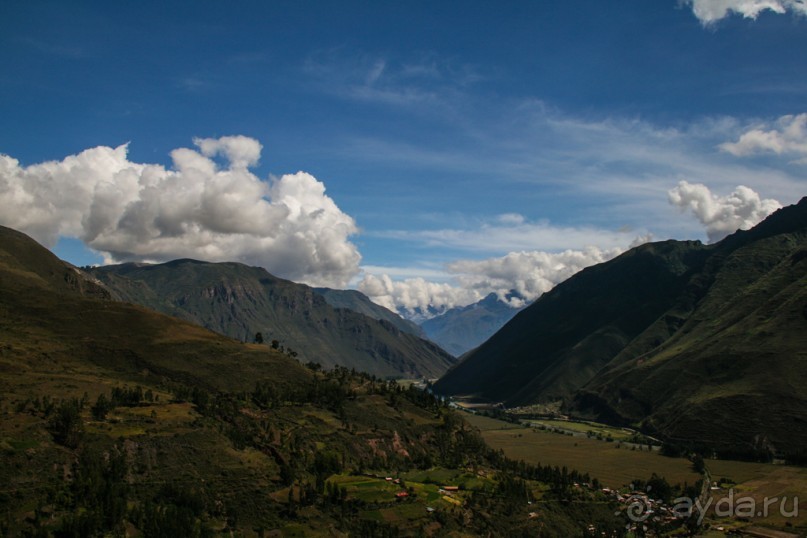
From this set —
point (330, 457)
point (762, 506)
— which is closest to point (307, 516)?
point (330, 457)

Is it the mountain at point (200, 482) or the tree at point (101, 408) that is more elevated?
the tree at point (101, 408)

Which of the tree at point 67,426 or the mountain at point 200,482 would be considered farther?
the tree at point 67,426

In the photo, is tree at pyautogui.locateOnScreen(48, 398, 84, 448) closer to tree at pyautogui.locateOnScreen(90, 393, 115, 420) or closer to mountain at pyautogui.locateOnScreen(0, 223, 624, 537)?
mountain at pyautogui.locateOnScreen(0, 223, 624, 537)

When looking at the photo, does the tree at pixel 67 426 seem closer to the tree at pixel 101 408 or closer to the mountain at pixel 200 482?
the mountain at pixel 200 482

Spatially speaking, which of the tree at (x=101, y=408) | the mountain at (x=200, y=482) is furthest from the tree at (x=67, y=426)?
the tree at (x=101, y=408)

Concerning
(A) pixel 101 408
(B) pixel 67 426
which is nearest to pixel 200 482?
(B) pixel 67 426

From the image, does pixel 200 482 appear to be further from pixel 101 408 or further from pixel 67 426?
pixel 101 408

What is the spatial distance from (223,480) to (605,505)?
117216 mm

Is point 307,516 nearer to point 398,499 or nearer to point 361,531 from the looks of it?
point 361,531

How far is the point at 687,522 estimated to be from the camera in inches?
6550

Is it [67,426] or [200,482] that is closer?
[67,426]

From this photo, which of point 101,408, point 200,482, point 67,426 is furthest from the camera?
point 101,408

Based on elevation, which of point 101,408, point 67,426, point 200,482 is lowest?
point 200,482

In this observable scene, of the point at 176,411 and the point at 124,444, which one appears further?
the point at 176,411
